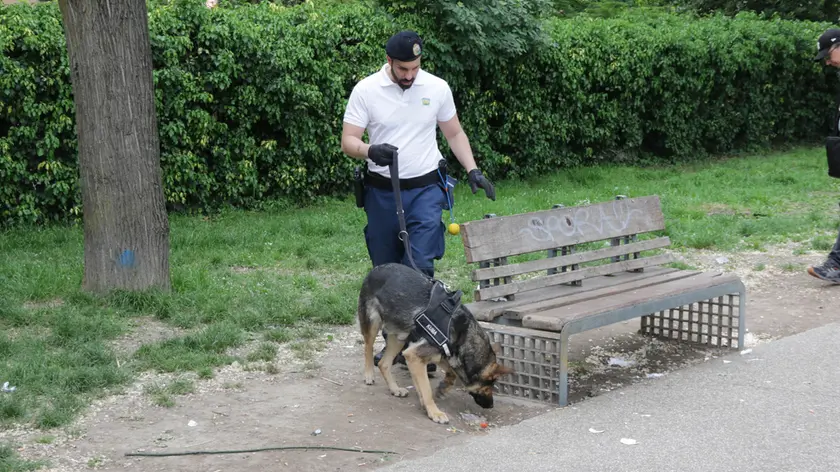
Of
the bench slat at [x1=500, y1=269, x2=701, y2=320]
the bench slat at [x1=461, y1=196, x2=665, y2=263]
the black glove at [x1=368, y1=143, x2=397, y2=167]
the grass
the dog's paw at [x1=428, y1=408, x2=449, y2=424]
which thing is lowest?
the dog's paw at [x1=428, y1=408, x2=449, y2=424]

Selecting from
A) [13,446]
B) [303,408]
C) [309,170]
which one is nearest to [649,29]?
[309,170]

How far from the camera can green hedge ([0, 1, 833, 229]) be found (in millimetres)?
9992

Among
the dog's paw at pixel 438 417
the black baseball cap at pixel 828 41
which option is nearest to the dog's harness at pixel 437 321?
the dog's paw at pixel 438 417

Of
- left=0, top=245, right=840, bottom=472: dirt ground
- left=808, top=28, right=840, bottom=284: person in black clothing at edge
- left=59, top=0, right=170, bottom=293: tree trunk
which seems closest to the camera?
left=0, top=245, right=840, bottom=472: dirt ground

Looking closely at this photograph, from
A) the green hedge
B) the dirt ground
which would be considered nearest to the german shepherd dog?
the dirt ground

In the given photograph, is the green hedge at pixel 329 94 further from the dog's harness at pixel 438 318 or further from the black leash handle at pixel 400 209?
the dog's harness at pixel 438 318

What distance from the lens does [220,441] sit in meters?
4.79

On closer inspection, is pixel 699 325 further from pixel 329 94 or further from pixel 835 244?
pixel 329 94

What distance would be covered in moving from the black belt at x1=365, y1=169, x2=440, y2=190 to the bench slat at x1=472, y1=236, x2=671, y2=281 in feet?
2.00

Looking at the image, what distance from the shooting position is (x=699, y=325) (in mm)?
6926

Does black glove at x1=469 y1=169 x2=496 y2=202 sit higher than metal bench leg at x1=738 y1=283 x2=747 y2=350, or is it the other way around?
black glove at x1=469 y1=169 x2=496 y2=202

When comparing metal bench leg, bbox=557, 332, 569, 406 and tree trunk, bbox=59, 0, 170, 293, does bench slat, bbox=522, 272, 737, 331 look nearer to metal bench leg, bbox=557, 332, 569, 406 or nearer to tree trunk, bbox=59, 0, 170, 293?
metal bench leg, bbox=557, 332, 569, 406

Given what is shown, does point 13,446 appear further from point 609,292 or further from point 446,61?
point 446,61

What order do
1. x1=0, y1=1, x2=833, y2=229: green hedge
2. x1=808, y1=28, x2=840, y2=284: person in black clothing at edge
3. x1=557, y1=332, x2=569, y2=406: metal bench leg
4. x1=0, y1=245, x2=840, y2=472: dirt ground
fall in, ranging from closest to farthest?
x1=0, y1=245, x2=840, y2=472: dirt ground < x1=557, y1=332, x2=569, y2=406: metal bench leg < x1=808, y1=28, x2=840, y2=284: person in black clothing at edge < x1=0, y1=1, x2=833, y2=229: green hedge
